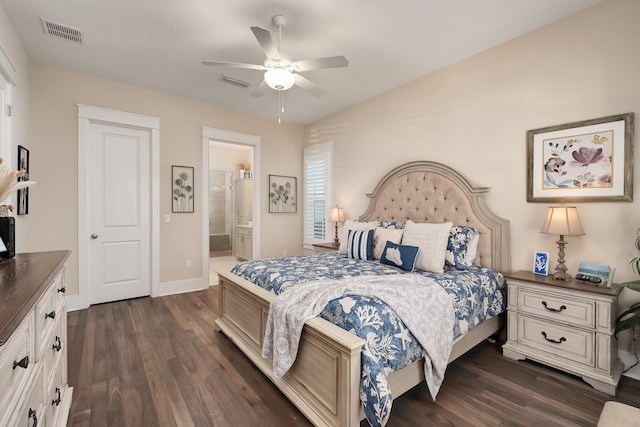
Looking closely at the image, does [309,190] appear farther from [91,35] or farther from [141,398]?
[141,398]

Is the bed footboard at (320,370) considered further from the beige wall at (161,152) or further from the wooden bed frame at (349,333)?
the beige wall at (161,152)

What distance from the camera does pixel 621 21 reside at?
7.61 feet

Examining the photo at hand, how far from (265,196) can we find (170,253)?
1.76 meters

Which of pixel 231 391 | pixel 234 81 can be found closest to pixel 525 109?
pixel 234 81

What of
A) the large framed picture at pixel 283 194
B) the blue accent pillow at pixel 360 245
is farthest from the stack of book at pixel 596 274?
the large framed picture at pixel 283 194

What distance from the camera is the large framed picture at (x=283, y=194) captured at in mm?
5312

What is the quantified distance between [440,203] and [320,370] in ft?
7.70

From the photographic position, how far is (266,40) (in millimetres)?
2133

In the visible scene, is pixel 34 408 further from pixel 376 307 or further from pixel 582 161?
pixel 582 161

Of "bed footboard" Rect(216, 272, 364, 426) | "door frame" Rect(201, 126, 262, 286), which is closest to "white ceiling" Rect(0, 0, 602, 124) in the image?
"door frame" Rect(201, 126, 262, 286)

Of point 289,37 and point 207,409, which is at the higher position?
point 289,37

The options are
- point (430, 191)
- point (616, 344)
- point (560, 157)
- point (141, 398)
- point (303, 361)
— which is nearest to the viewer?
point (303, 361)

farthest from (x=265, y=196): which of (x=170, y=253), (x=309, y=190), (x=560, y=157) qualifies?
(x=560, y=157)

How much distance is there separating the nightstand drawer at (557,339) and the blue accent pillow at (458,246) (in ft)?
2.10
